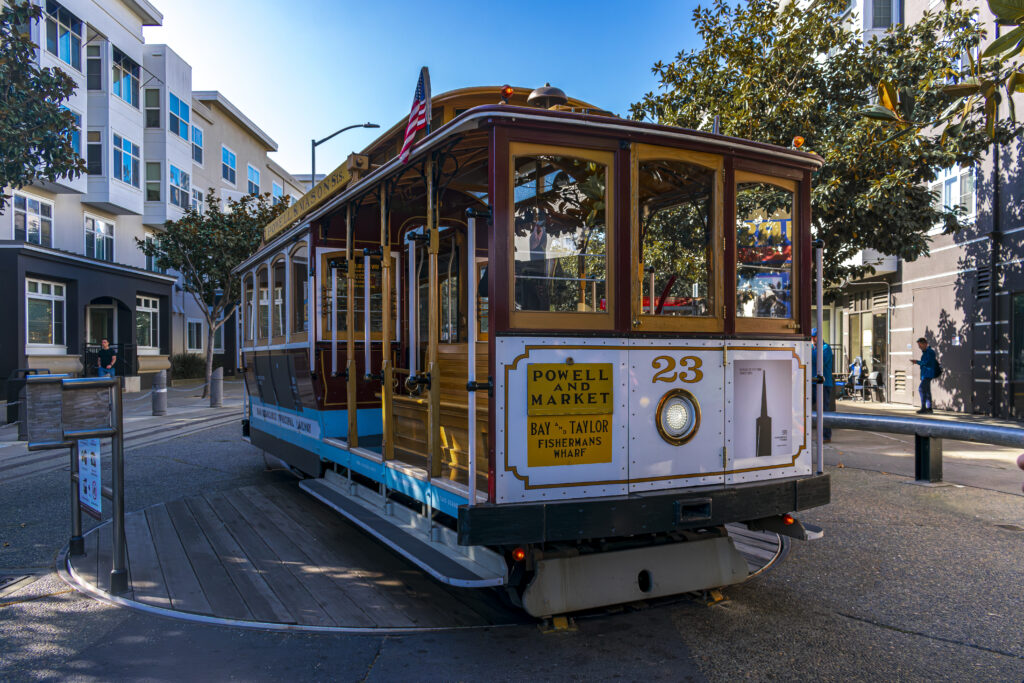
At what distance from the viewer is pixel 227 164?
34406 mm

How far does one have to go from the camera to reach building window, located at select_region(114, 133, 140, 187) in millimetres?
23406

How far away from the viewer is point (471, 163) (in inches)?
201

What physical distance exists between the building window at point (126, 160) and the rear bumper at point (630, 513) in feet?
79.6

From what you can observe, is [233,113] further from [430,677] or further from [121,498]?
[430,677]

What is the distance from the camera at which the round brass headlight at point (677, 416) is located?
13.6 ft

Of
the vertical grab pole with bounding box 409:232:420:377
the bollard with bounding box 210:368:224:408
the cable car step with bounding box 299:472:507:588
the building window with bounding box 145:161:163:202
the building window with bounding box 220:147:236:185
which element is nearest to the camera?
the cable car step with bounding box 299:472:507:588

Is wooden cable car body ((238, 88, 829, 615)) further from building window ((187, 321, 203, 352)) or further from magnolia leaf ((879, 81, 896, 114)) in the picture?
building window ((187, 321, 203, 352))

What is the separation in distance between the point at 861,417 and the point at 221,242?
18.7m

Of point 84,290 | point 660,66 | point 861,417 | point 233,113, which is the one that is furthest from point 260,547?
point 233,113

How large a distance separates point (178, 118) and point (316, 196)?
2512 cm

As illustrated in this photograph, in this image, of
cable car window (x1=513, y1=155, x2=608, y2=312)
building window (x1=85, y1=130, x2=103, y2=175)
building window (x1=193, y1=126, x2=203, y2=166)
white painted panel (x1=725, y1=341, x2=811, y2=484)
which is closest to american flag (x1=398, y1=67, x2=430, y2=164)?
cable car window (x1=513, y1=155, x2=608, y2=312)

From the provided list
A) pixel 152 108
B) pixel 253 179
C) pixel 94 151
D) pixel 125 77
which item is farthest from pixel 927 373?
pixel 253 179

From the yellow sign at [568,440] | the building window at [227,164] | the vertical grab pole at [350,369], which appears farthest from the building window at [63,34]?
the yellow sign at [568,440]

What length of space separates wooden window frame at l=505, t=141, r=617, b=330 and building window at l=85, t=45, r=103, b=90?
964 inches
